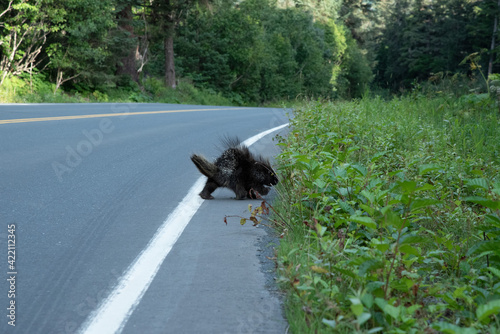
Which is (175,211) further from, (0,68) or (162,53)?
(162,53)

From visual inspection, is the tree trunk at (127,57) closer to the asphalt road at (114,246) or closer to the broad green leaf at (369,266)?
the asphalt road at (114,246)

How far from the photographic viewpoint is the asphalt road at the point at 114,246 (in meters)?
2.95

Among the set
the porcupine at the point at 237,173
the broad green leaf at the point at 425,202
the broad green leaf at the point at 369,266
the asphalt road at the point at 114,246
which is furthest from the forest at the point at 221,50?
the broad green leaf at the point at 369,266

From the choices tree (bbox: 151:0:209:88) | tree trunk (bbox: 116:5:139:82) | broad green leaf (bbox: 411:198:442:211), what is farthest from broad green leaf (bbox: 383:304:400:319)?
tree (bbox: 151:0:209:88)

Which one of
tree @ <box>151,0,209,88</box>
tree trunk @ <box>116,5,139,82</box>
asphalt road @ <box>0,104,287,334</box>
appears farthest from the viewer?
tree @ <box>151,0,209,88</box>

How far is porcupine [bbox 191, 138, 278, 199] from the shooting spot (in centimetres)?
629

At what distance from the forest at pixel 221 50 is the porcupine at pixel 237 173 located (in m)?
6.25

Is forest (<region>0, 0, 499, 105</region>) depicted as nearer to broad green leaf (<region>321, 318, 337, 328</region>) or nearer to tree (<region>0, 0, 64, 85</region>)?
tree (<region>0, 0, 64, 85</region>)

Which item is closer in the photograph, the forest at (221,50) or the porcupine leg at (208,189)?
the porcupine leg at (208,189)

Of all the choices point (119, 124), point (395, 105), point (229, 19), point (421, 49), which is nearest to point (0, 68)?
point (119, 124)

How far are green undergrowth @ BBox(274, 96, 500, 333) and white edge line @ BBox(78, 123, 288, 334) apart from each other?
91 centimetres

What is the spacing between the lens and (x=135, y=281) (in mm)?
3438

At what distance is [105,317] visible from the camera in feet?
9.59

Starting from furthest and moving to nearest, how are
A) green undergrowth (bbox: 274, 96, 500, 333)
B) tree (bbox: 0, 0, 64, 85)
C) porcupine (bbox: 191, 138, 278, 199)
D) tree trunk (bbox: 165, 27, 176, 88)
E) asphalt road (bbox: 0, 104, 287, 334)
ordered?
tree trunk (bbox: 165, 27, 176, 88) < tree (bbox: 0, 0, 64, 85) < porcupine (bbox: 191, 138, 278, 199) < asphalt road (bbox: 0, 104, 287, 334) < green undergrowth (bbox: 274, 96, 500, 333)
